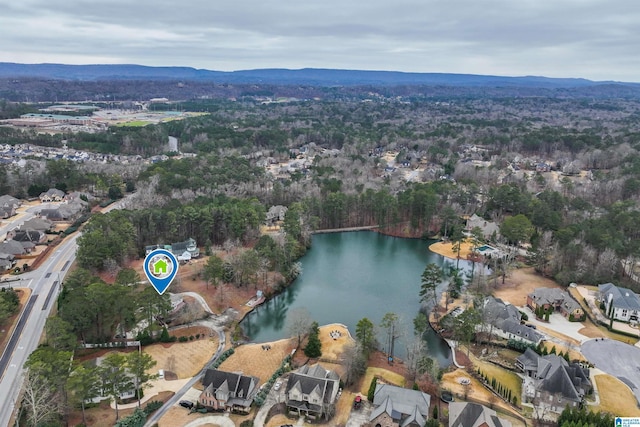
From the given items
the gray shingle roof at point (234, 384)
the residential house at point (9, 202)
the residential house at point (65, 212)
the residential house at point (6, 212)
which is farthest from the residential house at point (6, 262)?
the gray shingle roof at point (234, 384)

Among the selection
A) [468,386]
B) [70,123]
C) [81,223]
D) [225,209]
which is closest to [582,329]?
[468,386]

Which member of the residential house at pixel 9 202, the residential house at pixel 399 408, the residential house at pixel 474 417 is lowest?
the residential house at pixel 399 408

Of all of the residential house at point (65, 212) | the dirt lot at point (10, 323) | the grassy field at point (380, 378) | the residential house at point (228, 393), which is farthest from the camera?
the residential house at point (65, 212)

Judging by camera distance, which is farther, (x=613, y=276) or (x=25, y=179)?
(x=25, y=179)

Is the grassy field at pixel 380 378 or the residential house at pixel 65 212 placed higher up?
the residential house at pixel 65 212

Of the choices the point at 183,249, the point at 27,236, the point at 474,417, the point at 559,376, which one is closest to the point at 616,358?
the point at 559,376

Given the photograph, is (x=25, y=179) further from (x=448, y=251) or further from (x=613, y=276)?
(x=613, y=276)

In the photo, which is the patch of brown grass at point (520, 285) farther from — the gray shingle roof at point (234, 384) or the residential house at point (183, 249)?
the residential house at point (183, 249)

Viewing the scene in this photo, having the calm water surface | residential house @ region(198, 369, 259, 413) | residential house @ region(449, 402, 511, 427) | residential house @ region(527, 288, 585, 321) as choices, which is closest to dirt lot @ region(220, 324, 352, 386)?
residential house @ region(198, 369, 259, 413)
